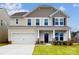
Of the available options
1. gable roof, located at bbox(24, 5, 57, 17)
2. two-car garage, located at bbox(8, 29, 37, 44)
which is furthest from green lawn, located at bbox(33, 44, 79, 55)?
gable roof, located at bbox(24, 5, 57, 17)

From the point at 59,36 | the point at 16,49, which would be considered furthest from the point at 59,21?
the point at 16,49

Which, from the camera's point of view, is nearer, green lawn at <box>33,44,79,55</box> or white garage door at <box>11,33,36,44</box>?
green lawn at <box>33,44,79,55</box>

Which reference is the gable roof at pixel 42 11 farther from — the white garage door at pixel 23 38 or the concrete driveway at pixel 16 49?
the concrete driveway at pixel 16 49

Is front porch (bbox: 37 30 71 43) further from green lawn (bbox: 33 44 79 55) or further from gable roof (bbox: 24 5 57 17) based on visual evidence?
gable roof (bbox: 24 5 57 17)

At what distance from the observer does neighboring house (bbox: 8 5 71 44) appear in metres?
20.2

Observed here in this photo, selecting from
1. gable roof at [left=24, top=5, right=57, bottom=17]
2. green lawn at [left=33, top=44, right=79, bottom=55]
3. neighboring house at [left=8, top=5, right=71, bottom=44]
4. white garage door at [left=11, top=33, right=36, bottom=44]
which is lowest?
green lawn at [left=33, top=44, right=79, bottom=55]

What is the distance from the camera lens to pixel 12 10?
2017 centimetres

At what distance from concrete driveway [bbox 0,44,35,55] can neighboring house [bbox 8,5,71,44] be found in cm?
28

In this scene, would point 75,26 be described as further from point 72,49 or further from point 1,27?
point 1,27

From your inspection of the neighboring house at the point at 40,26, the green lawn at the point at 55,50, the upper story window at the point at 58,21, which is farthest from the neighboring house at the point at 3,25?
the upper story window at the point at 58,21

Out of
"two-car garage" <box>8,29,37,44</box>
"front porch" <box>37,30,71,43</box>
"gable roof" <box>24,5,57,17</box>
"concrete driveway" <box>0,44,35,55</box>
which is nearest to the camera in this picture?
"concrete driveway" <box>0,44,35,55</box>

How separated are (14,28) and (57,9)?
1.52m

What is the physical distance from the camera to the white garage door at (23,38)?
20.3 metres

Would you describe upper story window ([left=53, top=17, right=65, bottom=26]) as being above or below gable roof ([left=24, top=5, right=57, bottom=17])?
below
